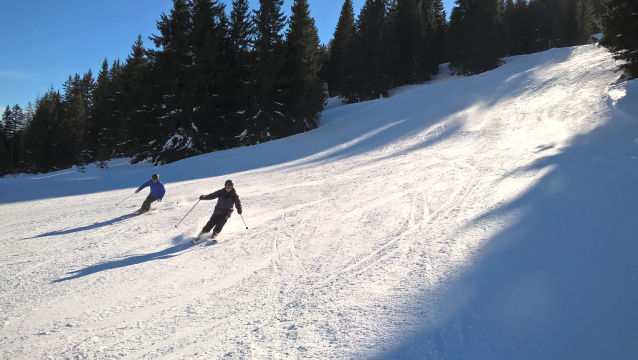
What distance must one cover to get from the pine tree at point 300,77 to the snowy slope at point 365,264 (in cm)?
1398

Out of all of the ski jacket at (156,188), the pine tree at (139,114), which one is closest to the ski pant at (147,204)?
the ski jacket at (156,188)

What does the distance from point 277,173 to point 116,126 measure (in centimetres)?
3126

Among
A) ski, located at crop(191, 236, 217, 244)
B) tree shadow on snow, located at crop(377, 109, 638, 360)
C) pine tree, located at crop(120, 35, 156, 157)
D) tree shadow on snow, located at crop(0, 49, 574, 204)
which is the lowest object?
tree shadow on snow, located at crop(377, 109, 638, 360)

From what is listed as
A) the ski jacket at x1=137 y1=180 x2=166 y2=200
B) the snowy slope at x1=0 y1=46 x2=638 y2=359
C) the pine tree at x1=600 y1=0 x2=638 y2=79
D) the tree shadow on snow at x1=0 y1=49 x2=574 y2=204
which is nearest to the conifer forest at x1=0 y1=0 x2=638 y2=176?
the pine tree at x1=600 y1=0 x2=638 y2=79

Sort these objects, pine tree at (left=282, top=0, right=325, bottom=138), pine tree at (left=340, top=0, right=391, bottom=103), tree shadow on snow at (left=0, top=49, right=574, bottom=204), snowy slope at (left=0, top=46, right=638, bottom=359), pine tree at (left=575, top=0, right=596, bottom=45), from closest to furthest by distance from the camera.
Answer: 1. snowy slope at (left=0, top=46, right=638, bottom=359)
2. tree shadow on snow at (left=0, top=49, right=574, bottom=204)
3. pine tree at (left=282, top=0, right=325, bottom=138)
4. pine tree at (left=340, top=0, right=391, bottom=103)
5. pine tree at (left=575, top=0, right=596, bottom=45)

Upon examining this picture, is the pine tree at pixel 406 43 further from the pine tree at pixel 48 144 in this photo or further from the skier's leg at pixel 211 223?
the pine tree at pixel 48 144

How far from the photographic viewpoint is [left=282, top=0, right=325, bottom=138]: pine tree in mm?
26609

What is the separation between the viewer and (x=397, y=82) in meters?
42.9

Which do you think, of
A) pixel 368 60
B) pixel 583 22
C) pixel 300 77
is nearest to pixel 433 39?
pixel 368 60

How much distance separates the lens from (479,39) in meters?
36.8

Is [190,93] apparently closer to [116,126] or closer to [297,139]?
[297,139]

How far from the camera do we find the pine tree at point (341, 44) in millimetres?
45281

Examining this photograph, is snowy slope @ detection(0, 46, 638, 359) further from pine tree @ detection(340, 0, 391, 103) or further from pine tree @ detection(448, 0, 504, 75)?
pine tree @ detection(340, 0, 391, 103)

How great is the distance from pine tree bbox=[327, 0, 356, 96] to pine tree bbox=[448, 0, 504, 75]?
13.7m
